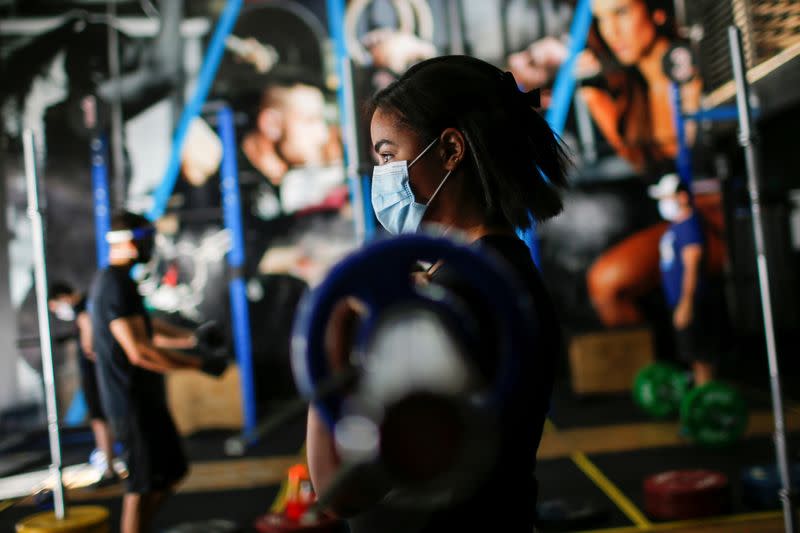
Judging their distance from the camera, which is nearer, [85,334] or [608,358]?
[85,334]

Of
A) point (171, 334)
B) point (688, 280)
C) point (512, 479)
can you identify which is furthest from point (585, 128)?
point (512, 479)

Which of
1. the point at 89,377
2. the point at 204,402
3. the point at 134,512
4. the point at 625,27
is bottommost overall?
the point at 204,402

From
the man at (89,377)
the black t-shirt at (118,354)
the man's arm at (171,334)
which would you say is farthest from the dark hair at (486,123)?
the man at (89,377)

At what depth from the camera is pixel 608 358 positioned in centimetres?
634

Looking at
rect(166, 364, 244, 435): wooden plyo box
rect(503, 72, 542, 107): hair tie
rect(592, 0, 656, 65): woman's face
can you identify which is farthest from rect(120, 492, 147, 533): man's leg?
rect(592, 0, 656, 65): woman's face

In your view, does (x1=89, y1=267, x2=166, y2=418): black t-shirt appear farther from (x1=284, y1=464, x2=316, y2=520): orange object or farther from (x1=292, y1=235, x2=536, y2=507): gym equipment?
(x1=292, y1=235, x2=536, y2=507): gym equipment

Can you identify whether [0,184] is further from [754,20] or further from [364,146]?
[754,20]

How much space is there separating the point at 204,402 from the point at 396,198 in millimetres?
5496

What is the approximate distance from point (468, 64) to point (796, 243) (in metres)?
8.08

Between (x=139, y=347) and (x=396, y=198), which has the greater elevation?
(x=396, y=198)

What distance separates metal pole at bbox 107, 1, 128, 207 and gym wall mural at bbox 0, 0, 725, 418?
0.07 m

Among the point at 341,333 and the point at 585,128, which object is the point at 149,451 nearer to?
the point at 341,333

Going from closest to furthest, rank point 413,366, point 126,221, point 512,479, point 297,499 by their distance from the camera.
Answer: point 413,366 < point 512,479 < point 126,221 < point 297,499

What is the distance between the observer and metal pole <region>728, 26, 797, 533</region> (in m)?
2.04
